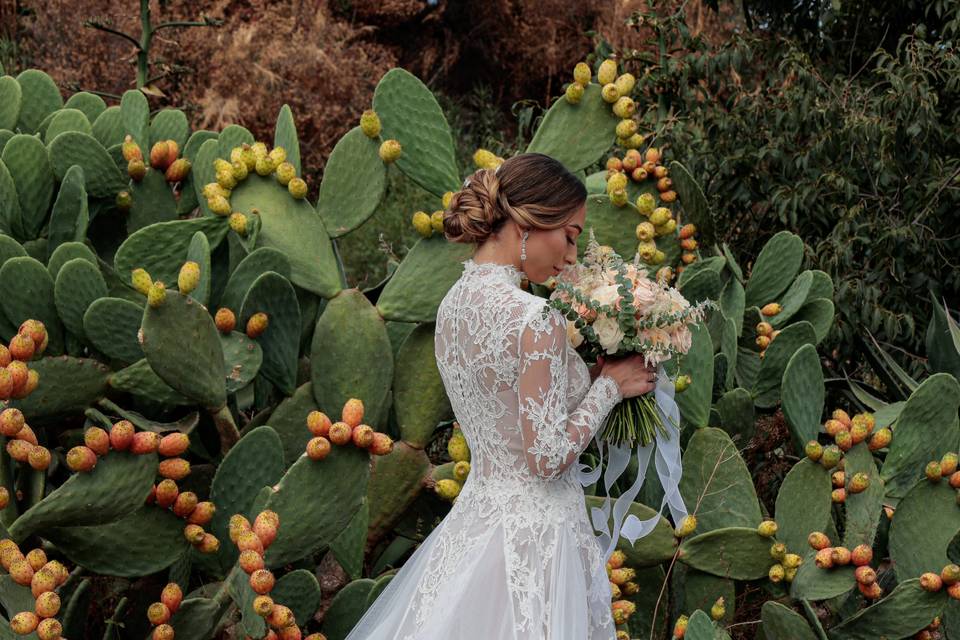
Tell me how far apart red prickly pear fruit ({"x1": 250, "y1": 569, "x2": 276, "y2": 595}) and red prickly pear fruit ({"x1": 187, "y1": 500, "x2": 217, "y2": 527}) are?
32 cm

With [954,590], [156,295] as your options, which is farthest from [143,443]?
[954,590]

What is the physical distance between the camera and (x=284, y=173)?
3.12m

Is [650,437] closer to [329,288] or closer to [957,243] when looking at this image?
[329,288]

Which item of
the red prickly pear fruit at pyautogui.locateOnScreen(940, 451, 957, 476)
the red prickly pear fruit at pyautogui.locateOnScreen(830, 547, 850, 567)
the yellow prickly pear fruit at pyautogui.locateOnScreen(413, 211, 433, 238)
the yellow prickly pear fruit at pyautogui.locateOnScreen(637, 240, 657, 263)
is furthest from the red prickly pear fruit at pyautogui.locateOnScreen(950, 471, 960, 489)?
the yellow prickly pear fruit at pyautogui.locateOnScreen(413, 211, 433, 238)

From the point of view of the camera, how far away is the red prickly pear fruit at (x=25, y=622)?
2219mm

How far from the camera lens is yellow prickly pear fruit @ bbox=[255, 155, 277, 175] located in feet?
10.2

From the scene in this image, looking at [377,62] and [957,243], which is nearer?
[957,243]

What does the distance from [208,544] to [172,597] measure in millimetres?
150

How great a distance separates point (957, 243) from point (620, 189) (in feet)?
6.63

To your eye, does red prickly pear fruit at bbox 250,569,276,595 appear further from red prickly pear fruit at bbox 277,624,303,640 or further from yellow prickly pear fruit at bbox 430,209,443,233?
yellow prickly pear fruit at bbox 430,209,443,233

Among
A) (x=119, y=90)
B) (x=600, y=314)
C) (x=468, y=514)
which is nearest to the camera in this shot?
(x=600, y=314)

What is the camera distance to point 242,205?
3.09 m

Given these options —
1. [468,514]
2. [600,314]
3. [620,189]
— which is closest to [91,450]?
[468,514]

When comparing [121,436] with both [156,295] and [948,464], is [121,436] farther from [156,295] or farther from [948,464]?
[948,464]
